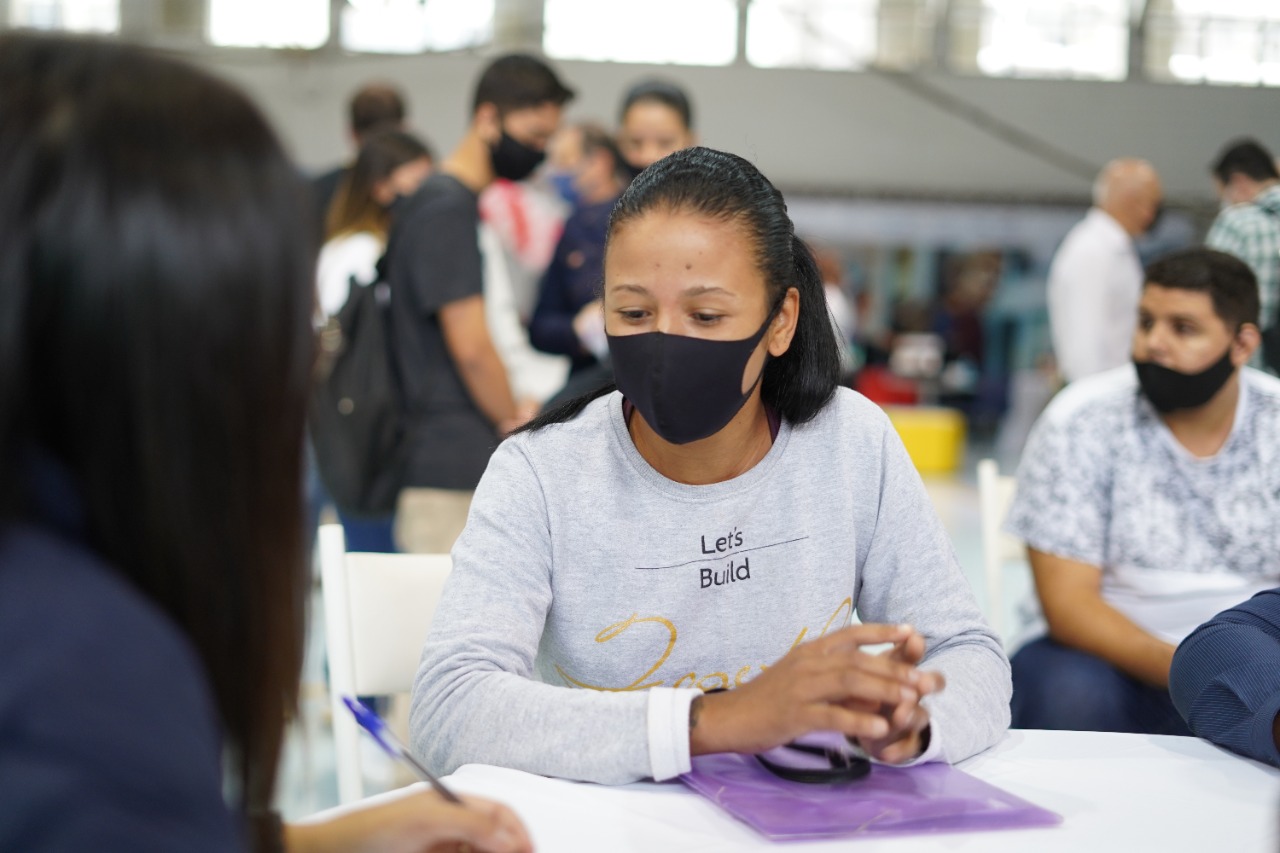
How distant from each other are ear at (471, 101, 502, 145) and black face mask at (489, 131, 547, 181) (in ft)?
0.05

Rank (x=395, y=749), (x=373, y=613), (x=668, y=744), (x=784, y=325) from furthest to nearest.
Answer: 1. (x=373, y=613)
2. (x=784, y=325)
3. (x=668, y=744)
4. (x=395, y=749)

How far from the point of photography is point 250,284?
615 mm

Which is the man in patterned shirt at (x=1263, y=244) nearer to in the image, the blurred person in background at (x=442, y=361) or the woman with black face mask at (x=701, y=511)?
the blurred person in background at (x=442, y=361)

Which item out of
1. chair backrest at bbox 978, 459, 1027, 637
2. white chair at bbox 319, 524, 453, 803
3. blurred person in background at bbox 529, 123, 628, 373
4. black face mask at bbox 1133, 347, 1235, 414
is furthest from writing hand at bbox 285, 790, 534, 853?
blurred person in background at bbox 529, 123, 628, 373

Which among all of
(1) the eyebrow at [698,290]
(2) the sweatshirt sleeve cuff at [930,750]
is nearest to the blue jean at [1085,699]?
(2) the sweatshirt sleeve cuff at [930,750]

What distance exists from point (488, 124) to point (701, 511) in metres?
1.71

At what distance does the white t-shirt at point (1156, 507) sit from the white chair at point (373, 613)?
3.73 ft

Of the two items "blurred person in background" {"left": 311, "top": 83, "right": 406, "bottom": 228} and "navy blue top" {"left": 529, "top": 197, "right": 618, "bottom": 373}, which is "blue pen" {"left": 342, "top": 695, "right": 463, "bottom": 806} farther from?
"blurred person in background" {"left": 311, "top": 83, "right": 406, "bottom": 228}

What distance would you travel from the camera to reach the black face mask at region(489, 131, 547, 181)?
2.91 meters

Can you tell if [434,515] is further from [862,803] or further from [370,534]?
[862,803]

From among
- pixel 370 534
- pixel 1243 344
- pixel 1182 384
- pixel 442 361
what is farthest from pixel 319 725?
pixel 1243 344

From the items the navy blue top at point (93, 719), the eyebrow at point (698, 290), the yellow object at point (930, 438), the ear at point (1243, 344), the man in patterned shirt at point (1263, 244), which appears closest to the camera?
the navy blue top at point (93, 719)

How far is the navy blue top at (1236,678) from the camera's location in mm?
1288

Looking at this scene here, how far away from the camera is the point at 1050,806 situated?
3.72 ft
